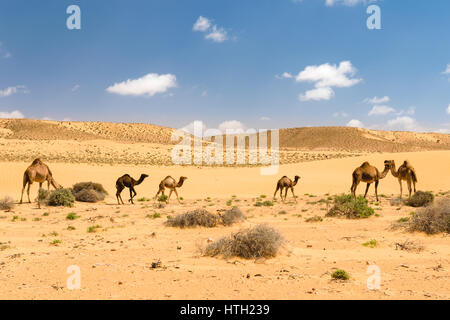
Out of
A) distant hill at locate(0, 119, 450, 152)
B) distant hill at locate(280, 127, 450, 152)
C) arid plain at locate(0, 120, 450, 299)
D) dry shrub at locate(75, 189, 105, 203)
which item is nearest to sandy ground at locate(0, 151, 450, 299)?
arid plain at locate(0, 120, 450, 299)

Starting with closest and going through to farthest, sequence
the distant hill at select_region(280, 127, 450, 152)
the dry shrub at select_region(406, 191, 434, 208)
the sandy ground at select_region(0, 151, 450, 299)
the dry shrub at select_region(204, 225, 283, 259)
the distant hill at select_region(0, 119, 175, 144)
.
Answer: the sandy ground at select_region(0, 151, 450, 299)
the dry shrub at select_region(204, 225, 283, 259)
the dry shrub at select_region(406, 191, 434, 208)
the distant hill at select_region(0, 119, 175, 144)
the distant hill at select_region(280, 127, 450, 152)

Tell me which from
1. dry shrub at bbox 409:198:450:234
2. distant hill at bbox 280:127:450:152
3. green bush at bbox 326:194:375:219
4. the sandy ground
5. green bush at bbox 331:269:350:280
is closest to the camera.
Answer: the sandy ground

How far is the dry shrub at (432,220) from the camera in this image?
38.1ft

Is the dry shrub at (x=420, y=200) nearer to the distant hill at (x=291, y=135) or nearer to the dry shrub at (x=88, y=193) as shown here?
the dry shrub at (x=88, y=193)

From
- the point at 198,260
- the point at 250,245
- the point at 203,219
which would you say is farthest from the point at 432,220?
the point at 198,260

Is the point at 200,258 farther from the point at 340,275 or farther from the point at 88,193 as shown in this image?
the point at 88,193

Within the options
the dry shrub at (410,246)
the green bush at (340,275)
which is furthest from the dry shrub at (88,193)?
the green bush at (340,275)

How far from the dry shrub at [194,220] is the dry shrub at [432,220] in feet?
20.9

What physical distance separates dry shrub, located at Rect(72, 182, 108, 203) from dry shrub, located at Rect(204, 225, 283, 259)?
14.7m

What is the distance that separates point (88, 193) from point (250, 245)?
615 inches

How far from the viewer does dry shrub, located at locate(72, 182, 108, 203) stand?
21984 mm

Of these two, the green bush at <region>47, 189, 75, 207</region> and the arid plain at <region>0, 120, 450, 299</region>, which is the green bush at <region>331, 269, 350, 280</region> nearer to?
the arid plain at <region>0, 120, 450, 299</region>
